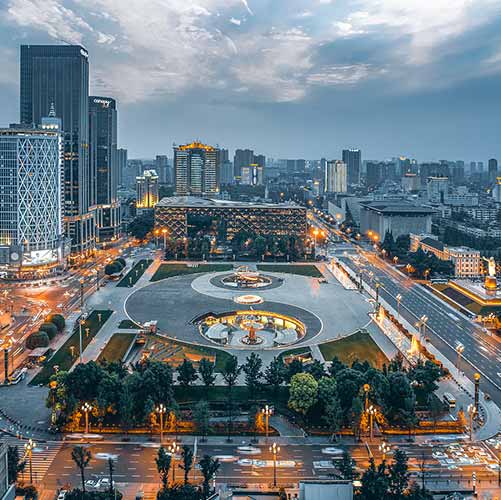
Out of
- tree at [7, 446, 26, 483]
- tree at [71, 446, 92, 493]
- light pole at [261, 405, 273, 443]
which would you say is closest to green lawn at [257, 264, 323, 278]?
light pole at [261, 405, 273, 443]

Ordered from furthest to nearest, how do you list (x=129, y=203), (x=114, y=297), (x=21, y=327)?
1. (x=129, y=203)
2. (x=114, y=297)
3. (x=21, y=327)

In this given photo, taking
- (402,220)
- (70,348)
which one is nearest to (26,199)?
(70,348)

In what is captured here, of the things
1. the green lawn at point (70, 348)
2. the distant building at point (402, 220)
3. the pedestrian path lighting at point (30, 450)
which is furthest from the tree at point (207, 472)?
the distant building at point (402, 220)

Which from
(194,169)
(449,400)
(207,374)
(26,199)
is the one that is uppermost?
(194,169)

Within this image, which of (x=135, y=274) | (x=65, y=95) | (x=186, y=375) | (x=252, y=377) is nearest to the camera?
(x=252, y=377)

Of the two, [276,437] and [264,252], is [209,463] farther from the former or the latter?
[264,252]

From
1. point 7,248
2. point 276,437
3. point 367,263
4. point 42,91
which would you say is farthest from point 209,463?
point 42,91

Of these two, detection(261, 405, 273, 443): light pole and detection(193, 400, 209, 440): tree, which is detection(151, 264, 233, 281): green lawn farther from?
detection(193, 400, 209, 440): tree

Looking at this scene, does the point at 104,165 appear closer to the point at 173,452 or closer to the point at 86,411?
the point at 86,411
